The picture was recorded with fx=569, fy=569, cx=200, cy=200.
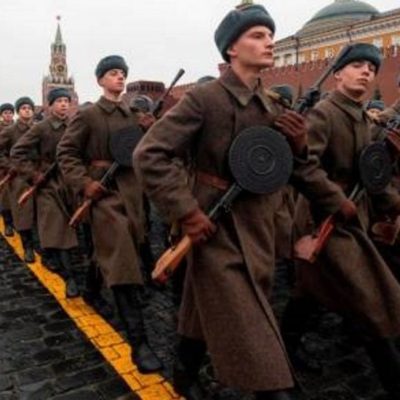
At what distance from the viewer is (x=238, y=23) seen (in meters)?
2.93

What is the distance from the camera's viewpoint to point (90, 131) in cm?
455

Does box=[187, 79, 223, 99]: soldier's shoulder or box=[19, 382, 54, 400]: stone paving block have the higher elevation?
box=[187, 79, 223, 99]: soldier's shoulder

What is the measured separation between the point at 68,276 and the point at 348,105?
324 centimetres

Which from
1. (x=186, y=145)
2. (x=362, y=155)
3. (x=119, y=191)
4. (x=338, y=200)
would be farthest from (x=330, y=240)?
(x=119, y=191)

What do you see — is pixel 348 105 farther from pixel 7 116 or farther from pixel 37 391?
pixel 7 116

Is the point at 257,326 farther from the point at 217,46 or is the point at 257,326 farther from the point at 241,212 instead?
the point at 217,46

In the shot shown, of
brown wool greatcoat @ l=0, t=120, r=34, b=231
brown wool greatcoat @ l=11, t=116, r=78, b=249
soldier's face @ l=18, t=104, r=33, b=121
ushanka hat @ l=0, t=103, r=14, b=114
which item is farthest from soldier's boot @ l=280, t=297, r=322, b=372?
ushanka hat @ l=0, t=103, r=14, b=114

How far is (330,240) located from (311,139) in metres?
0.61

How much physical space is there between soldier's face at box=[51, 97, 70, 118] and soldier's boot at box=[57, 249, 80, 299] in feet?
4.87

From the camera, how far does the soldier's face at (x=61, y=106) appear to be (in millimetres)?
6155

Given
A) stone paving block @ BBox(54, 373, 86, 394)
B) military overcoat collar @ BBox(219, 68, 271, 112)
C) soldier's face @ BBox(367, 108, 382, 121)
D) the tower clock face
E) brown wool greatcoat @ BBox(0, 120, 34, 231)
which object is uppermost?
the tower clock face

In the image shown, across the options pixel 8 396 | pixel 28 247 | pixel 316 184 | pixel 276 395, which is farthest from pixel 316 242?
pixel 28 247

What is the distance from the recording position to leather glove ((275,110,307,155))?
2.96m

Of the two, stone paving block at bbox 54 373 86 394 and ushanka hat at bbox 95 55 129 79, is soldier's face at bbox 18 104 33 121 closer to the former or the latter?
ushanka hat at bbox 95 55 129 79
